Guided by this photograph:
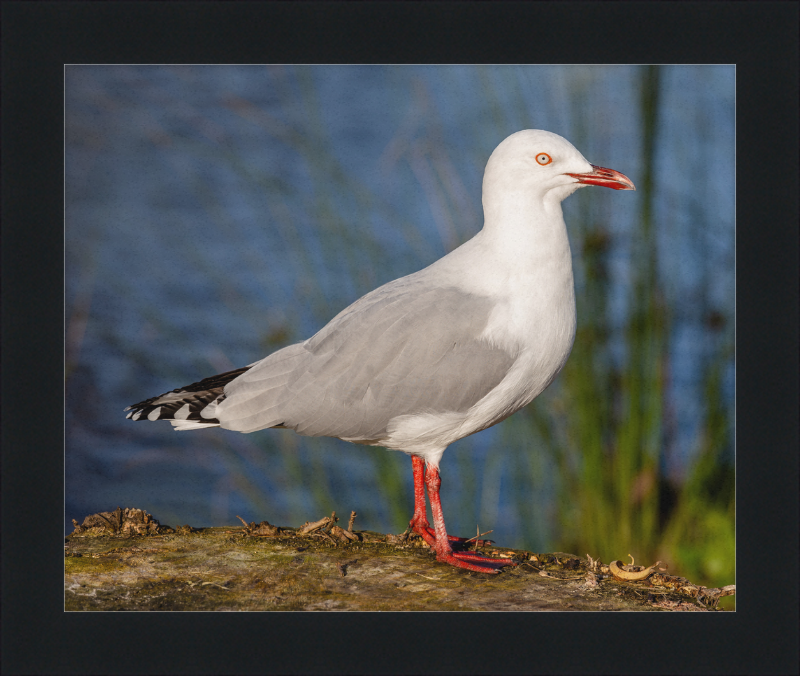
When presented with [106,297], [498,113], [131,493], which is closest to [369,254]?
[498,113]

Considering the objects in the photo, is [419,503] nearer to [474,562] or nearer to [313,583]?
[474,562]

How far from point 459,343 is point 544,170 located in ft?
2.96

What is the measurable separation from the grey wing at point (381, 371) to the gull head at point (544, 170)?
1.90 ft

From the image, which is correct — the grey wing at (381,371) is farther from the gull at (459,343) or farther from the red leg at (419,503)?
the red leg at (419,503)

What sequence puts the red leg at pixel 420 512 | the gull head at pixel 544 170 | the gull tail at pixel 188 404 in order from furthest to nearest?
the red leg at pixel 420 512 → the gull tail at pixel 188 404 → the gull head at pixel 544 170

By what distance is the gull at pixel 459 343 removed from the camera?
399cm

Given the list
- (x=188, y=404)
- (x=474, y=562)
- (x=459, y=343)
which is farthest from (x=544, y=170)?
(x=188, y=404)

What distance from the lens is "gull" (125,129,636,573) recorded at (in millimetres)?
3992

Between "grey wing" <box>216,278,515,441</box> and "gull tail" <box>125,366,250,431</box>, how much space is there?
4.7 inches

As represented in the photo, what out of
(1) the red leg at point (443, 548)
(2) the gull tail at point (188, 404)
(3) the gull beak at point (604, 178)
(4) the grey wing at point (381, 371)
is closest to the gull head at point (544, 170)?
(3) the gull beak at point (604, 178)

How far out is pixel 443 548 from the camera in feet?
13.8

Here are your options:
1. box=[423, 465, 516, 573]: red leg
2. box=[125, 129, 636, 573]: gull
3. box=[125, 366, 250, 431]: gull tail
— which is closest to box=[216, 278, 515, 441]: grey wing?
box=[125, 129, 636, 573]: gull

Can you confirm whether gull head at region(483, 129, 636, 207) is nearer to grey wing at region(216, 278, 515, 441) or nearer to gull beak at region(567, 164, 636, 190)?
gull beak at region(567, 164, 636, 190)

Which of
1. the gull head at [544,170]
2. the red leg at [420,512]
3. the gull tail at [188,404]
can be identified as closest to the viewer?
the gull head at [544,170]
